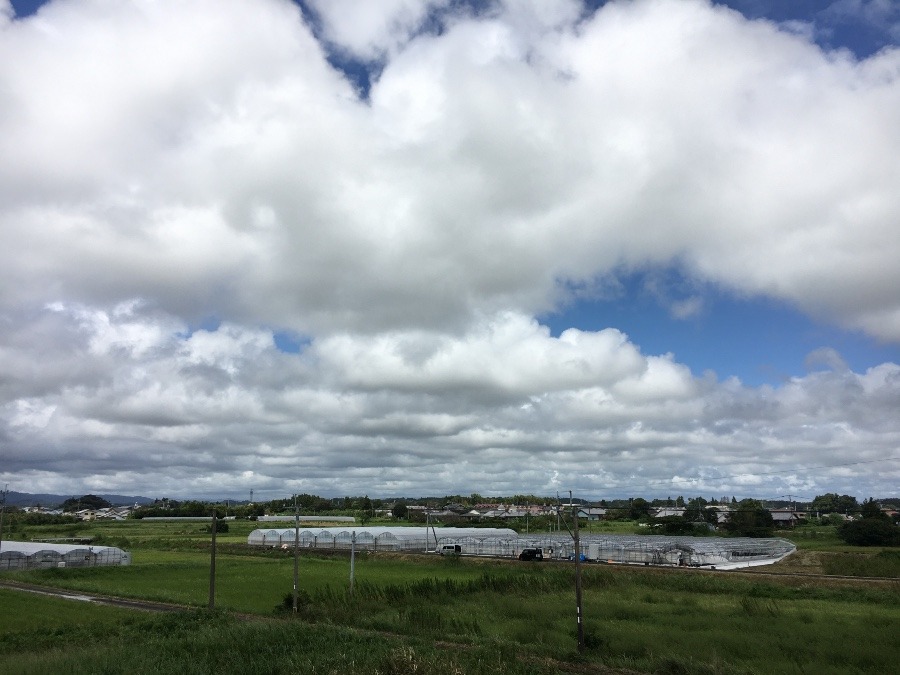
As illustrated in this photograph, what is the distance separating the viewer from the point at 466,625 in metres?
27.8

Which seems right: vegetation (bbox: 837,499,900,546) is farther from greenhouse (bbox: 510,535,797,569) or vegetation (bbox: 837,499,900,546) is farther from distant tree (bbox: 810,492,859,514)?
distant tree (bbox: 810,492,859,514)

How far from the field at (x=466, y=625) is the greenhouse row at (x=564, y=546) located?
11.2 meters

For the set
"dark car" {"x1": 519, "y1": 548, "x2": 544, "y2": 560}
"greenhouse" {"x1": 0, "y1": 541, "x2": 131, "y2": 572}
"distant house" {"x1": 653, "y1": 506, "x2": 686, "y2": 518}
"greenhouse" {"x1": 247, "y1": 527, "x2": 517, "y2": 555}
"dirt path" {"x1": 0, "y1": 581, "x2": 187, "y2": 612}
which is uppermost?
"dirt path" {"x1": 0, "y1": 581, "x2": 187, "y2": 612}

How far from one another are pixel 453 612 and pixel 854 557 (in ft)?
154

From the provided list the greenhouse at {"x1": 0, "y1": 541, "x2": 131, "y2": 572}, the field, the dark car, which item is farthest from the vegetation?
the greenhouse at {"x1": 0, "y1": 541, "x2": 131, "y2": 572}

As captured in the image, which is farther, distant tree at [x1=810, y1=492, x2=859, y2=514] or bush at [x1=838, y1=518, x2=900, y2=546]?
distant tree at [x1=810, y1=492, x2=859, y2=514]

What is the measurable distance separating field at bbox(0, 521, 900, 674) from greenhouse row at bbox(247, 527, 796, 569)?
11154 mm

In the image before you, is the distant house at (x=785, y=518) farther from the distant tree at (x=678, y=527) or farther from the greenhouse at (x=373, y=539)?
the greenhouse at (x=373, y=539)

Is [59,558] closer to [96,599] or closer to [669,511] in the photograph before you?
[96,599]

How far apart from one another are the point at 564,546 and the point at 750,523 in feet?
170

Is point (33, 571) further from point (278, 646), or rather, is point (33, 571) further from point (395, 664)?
point (395, 664)

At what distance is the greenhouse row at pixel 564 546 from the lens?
6738 cm

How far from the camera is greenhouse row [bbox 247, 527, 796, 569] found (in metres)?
67.4

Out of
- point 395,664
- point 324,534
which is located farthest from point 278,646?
point 324,534
